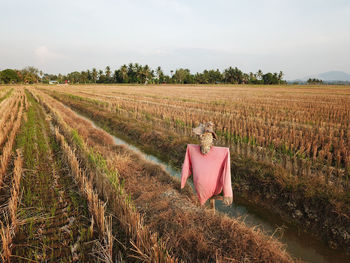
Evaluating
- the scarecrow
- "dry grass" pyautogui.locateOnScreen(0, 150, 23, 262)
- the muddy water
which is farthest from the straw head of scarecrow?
"dry grass" pyautogui.locateOnScreen(0, 150, 23, 262)

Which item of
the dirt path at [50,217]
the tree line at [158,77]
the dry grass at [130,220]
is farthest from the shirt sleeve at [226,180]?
the tree line at [158,77]

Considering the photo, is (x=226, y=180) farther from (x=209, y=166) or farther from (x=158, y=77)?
(x=158, y=77)

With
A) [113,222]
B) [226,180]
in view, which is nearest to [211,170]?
[226,180]

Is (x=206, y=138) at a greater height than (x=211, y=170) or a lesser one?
greater

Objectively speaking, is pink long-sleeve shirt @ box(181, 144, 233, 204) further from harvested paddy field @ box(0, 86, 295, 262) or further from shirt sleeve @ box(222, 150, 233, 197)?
harvested paddy field @ box(0, 86, 295, 262)

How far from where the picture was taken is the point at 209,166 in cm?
246

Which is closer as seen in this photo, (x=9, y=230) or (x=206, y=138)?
(x=206, y=138)

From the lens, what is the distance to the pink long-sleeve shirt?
2436mm

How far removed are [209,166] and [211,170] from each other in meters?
0.06

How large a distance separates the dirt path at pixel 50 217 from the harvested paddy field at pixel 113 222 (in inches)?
0.5

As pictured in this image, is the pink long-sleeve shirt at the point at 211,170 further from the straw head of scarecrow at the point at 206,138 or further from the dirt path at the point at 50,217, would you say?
the dirt path at the point at 50,217

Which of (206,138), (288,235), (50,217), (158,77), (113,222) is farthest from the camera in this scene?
(158,77)

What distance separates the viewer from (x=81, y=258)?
244 cm

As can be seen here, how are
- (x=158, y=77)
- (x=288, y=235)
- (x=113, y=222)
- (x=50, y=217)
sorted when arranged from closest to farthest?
(x=113, y=222) → (x=50, y=217) → (x=288, y=235) → (x=158, y=77)
